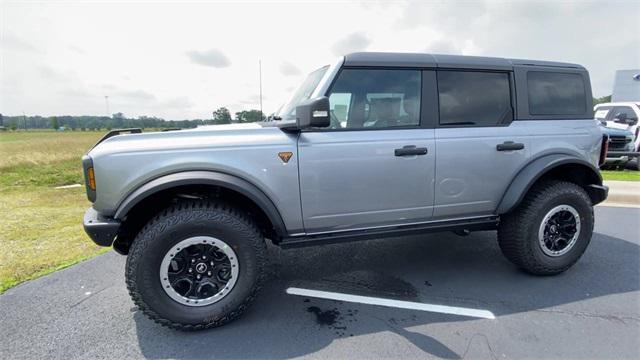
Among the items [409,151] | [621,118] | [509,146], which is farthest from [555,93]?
[621,118]

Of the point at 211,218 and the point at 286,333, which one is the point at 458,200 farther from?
the point at 211,218

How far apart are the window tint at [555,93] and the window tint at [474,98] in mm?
296

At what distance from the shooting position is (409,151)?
111 inches

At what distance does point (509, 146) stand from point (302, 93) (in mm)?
2001

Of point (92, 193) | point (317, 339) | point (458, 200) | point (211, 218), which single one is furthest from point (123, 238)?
point (458, 200)

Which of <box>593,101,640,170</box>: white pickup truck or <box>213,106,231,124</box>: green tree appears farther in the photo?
<box>593,101,640,170</box>: white pickup truck

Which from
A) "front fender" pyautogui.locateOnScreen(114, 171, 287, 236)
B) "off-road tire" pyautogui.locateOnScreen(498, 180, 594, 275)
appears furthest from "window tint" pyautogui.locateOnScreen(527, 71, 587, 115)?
"front fender" pyautogui.locateOnScreen(114, 171, 287, 236)

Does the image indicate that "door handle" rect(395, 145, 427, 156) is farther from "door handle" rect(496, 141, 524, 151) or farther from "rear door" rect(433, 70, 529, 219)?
"door handle" rect(496, 141, 524, 151)

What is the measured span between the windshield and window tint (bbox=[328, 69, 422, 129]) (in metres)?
0.30

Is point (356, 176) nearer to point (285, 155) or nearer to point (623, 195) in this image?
point (285, 155)

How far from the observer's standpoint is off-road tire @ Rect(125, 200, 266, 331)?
7.95 ft

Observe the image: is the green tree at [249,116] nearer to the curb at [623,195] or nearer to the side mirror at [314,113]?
the side mirror at [314,113]

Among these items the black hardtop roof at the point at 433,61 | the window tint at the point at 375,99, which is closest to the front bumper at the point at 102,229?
the window tint at the point at 375,99

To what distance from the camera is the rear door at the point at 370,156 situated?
8.80 feet
